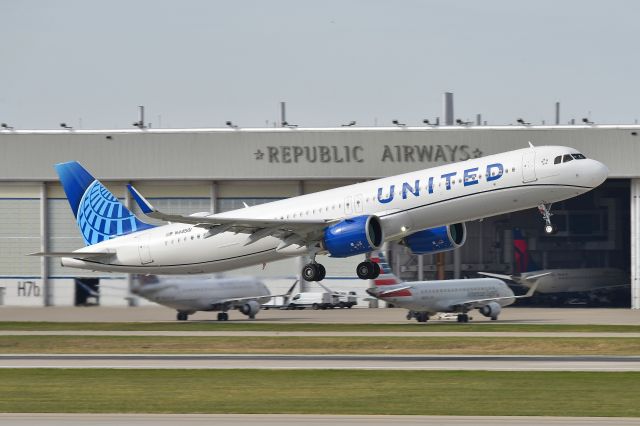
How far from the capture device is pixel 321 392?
33.8m

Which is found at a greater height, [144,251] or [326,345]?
[144,251]

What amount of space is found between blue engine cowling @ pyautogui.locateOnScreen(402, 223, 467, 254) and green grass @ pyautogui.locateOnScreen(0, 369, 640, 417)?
65.3ft

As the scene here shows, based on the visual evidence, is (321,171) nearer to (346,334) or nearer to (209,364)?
(346,334)

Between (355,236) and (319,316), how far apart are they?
86.7 feet

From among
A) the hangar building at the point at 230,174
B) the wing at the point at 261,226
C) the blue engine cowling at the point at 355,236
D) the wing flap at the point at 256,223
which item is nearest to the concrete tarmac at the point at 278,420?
the blue engine cowling at the point at 355,236

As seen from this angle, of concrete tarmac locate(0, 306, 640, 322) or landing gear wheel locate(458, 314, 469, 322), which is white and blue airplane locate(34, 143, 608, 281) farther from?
landing gear wheel locate(458, 314, 469, 322)

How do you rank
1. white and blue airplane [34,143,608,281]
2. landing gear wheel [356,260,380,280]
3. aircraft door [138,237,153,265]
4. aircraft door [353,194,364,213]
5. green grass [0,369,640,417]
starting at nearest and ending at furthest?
green grass [0,369,640,417], white and blue airplane [34,143,608,281], aircraft door [353,194,364,213], landing gear wheel [356,260,380,280], aircraft door [138,237,153,265]

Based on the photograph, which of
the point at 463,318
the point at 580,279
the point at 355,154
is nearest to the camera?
the point at 463,318

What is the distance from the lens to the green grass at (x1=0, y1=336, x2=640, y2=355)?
49.0m

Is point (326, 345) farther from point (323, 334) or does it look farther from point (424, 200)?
point (424, 200)

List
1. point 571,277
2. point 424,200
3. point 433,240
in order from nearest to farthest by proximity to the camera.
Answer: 1. point 424,200
2. point 433,240
3. point 571,277

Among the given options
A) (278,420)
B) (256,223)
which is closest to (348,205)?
(256,223)

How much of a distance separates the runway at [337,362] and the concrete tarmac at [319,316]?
23480mm

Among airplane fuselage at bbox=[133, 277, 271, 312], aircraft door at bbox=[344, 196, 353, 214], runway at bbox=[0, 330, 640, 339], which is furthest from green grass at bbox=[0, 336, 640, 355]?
airplane fuselage at bbox=[133, 277, 271, 312]
